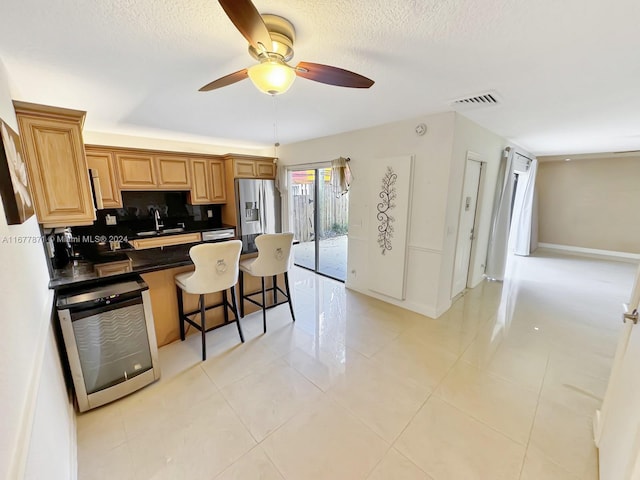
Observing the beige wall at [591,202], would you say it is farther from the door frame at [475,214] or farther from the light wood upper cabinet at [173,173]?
the light wood upper cabinet at [173,173]

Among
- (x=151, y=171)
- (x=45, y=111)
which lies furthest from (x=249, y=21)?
→ (x=151, y=171)

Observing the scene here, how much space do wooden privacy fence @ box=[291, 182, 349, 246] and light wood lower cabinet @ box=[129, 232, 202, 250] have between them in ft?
6.00

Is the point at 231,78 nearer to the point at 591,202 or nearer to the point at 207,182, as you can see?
the point at 207,182

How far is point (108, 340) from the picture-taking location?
6.15 ft

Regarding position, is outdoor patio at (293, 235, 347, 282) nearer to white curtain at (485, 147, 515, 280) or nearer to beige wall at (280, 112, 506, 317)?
beige wall at (280, 112, 506, 317)

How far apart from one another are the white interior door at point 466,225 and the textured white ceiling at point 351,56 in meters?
0.73

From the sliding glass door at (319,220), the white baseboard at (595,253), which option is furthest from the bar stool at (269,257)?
the white baseboard at (595,253)

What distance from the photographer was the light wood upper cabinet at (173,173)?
4176 mm

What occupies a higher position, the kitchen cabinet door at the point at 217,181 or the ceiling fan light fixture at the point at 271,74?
the ceiling fan light fixture at the point at 271,74

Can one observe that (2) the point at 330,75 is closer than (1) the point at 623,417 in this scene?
No

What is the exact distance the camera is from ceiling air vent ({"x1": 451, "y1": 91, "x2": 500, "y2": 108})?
2.22 metres

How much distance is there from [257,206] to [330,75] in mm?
3724

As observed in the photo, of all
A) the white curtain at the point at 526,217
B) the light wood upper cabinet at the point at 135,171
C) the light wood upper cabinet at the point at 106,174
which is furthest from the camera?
the white curtain at the point at 526,217

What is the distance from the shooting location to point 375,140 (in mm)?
3383
